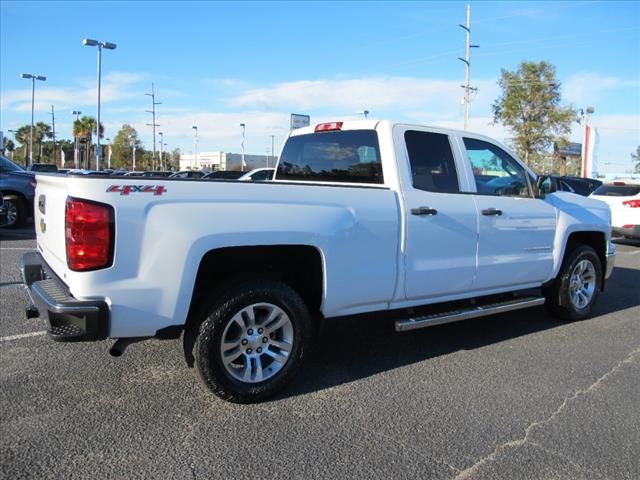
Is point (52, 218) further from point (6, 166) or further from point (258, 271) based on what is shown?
point (6, 166)

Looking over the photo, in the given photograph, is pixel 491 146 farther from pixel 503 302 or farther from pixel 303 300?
pixel 303 300

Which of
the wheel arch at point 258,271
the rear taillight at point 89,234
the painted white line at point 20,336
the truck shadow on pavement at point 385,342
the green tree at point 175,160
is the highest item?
the green tree at point 175,160

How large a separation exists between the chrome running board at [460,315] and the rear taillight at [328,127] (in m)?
Answer: 1.88

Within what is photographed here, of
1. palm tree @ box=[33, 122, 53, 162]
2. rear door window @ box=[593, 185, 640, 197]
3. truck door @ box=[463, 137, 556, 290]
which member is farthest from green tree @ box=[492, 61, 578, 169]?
palm tree @ box=[33, 122, 53, 162]

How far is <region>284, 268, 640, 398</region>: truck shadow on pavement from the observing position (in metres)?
4.32

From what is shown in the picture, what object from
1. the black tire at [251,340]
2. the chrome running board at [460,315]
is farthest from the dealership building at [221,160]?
the black tire at [251,340]

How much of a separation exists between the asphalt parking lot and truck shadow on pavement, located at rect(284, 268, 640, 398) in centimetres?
2

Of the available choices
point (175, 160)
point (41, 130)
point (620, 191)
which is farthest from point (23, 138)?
point (620, 191)

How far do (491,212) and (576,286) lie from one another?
1895 mm

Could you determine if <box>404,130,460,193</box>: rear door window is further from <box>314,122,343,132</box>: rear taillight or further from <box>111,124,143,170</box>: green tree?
<box>111,124,143,170</box>: green tree

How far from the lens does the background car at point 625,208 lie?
1234cm

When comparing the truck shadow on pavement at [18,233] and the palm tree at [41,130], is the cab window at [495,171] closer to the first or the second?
the truck shadow on pavement at [18,233]

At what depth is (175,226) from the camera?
3.28 meters

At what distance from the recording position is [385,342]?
5.14 m
